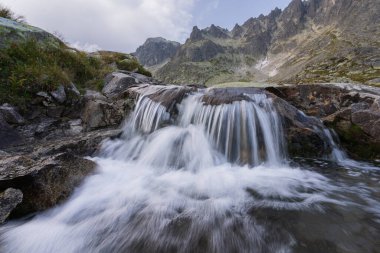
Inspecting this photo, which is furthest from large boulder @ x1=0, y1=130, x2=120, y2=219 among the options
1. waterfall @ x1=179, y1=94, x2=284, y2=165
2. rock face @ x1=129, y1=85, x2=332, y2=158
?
rock face @ x1=129, y1=85, x2=332, y2=158

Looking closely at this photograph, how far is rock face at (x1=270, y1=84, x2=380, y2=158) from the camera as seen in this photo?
742cm

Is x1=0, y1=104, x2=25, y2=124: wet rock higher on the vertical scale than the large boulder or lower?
higher

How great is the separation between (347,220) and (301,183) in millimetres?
1704

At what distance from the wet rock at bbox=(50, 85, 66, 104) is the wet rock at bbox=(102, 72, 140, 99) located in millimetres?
2279

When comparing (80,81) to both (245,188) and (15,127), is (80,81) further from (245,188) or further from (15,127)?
(245,188)

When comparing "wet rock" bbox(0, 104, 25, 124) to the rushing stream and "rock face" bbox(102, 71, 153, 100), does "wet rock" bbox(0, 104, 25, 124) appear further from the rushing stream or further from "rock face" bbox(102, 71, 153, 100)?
"rock face" bbox(102, 71, 153, 100)

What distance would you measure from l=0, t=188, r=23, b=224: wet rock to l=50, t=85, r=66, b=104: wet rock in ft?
17.5

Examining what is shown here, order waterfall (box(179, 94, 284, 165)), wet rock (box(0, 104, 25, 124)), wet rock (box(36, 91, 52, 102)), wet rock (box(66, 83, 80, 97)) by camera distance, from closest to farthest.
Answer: wet rock (box(0, 104, 25, 124)), waterfall (box(179, 94, 284, 165)), wet rock (box(36, 91, 52, 102)), wet rock (box(66, 83, 80, 97))

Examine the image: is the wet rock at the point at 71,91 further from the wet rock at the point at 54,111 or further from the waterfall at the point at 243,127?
the waterfall at the point at 243,127

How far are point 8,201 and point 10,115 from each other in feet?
14.7

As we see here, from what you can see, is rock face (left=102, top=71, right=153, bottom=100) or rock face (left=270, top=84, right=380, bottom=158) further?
rock face (left=102, top=71, right=153, bottom=100)

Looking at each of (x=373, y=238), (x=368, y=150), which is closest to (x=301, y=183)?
(x=373, y=238)

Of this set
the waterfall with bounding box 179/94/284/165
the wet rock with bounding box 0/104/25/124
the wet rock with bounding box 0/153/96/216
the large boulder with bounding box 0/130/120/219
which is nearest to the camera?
the large boulder with bounding box 0/130/120/219

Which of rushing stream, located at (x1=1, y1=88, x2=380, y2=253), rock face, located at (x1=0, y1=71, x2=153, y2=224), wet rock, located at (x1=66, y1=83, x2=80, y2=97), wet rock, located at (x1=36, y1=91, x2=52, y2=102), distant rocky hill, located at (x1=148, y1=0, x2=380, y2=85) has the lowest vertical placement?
rushing stream, located at (x1=1, y1=88, x2=380, y2=253)
